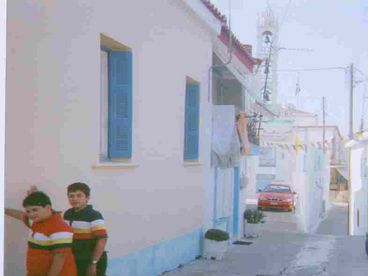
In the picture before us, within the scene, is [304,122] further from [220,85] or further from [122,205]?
[122,205]

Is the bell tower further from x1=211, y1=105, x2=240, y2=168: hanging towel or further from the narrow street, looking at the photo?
x1=211, y1=105, x2=240, y2=168: hanging towel

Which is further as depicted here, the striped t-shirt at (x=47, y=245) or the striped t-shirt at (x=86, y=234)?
the striped t-shirt at (x=86, y=234)

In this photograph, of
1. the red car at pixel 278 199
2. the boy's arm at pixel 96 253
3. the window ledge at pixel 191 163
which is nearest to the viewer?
the boy's arm at pixel 96 253

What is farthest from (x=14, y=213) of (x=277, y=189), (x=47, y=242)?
(x=277, y=189)

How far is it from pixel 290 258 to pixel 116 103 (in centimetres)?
655

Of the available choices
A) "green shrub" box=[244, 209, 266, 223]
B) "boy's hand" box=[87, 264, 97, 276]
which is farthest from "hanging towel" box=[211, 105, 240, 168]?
"boy's hand" box=[87, 264, 97, 276]

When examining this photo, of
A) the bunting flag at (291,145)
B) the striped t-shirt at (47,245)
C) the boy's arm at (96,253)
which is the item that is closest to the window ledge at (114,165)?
the boy's arm at (96,253)

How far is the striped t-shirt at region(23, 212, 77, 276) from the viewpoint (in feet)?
13.3

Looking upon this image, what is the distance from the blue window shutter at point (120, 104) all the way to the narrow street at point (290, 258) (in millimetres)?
2709

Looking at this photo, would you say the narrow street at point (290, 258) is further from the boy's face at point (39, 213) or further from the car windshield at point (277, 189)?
the car windshield at point (277, 189)

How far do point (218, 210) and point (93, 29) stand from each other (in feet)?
24.3

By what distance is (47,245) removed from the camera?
4.10 m

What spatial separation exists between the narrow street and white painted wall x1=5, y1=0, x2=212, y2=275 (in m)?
Answer: 0.95

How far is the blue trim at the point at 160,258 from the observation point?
7218 millimetres
